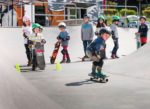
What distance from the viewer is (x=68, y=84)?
12422mm

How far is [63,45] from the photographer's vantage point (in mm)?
18625

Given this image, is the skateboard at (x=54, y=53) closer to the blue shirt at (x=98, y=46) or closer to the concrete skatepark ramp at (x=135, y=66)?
the concrete skatepark ramp at (x=135, y=66)

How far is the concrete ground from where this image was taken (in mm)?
8188

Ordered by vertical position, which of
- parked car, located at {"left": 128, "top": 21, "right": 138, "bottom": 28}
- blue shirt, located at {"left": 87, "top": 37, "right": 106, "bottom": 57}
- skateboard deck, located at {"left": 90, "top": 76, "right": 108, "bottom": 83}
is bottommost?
skateboard deck, located at {"left": 90, "top": 76, "right": 108, "bottom": 83}

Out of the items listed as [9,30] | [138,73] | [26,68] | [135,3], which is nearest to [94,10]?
[9,30]

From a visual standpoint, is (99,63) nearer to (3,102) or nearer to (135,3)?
(3,102)

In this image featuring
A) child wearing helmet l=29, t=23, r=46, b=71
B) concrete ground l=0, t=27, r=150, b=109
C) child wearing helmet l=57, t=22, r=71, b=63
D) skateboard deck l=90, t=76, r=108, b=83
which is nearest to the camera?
concrete ground l=0, t=27, r=150, b=109

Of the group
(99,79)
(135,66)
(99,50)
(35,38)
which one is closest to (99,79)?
(99,79)

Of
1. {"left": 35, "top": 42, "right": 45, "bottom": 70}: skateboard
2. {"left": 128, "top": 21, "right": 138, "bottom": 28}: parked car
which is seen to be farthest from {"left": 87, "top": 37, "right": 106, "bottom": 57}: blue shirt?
{"left": 128, "top": 21, "right": 138, "bottom": 28}: parked car

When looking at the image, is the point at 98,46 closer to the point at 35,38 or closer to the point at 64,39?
the point at 35,38

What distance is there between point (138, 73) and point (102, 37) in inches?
66.7

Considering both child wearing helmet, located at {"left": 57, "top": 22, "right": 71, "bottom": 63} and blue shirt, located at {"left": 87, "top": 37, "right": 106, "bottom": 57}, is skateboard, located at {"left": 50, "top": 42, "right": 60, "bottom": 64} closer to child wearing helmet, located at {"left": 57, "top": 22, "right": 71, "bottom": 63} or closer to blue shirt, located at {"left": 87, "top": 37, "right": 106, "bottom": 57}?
child wearing helmet, located at {"left": 57, "top": 22, "right": 71, "bottom": 63}

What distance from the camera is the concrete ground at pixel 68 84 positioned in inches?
322

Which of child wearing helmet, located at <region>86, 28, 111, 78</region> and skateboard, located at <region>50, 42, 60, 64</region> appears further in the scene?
skateboard, located at <region>50, 42, 60, 64</region>
